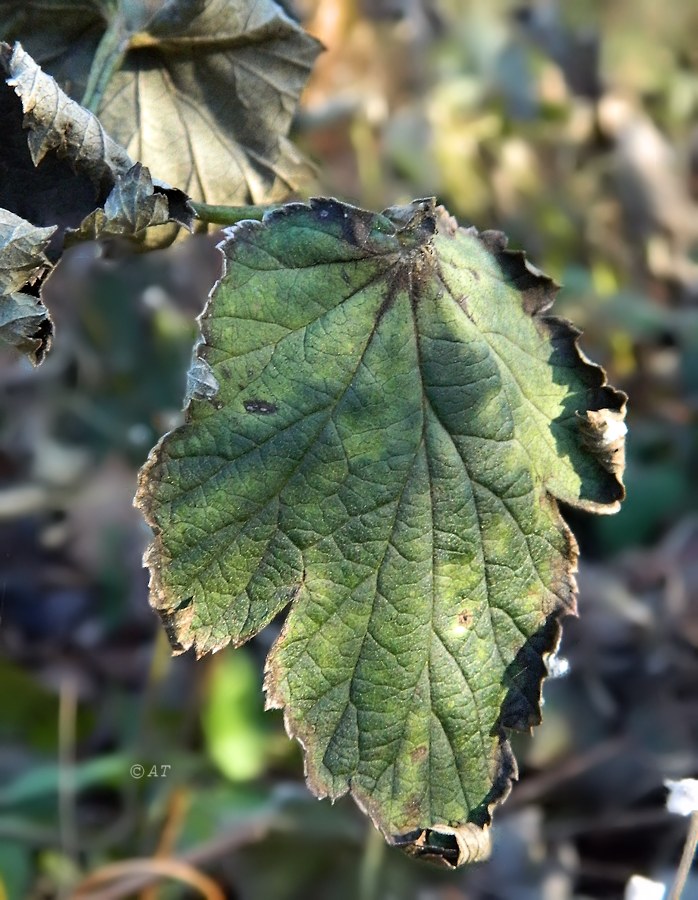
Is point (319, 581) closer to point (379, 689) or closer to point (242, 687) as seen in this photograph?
point (379, 689)

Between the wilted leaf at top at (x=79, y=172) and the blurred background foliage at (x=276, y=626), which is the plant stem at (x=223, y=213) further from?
the blurred background foliage at (x=276, y=626)

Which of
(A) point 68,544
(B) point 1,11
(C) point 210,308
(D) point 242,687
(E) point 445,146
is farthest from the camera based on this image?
(E) point 445,146

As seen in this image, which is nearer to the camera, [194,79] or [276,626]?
[194,79]

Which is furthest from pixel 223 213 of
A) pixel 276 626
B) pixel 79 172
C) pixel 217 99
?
pixel 276 626

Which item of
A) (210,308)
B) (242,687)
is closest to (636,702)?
(242,687)

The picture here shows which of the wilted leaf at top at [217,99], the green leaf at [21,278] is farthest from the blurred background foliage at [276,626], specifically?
the green leaf at [21,278]

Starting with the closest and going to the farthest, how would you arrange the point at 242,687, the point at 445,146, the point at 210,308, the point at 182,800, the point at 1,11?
the point at 210,308, the point at 1,11, the point at 182,800, the point at 242,687, the point at 445,146

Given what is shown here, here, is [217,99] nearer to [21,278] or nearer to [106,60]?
[106,60]
